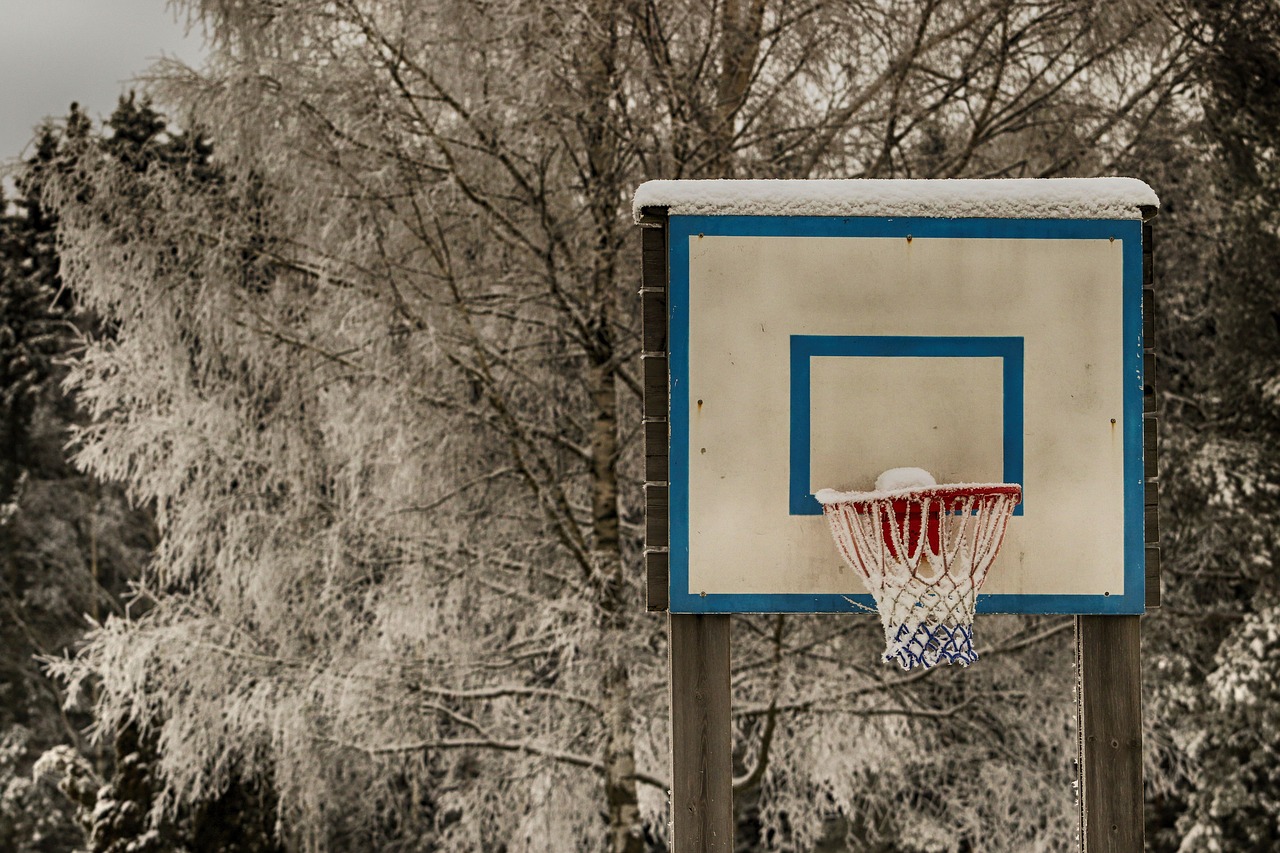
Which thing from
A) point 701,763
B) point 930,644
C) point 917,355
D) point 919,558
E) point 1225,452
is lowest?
point 701,763

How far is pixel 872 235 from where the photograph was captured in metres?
3.08

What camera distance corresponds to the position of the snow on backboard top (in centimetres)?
304

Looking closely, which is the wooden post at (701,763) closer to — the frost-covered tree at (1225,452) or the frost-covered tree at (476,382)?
the frost-covered tree at (476,382)

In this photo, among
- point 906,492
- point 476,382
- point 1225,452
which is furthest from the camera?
point 1225,452

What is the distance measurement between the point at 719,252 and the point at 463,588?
4.09 m

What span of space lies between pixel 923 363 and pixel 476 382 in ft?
13.6

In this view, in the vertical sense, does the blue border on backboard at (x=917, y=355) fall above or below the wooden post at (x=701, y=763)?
above

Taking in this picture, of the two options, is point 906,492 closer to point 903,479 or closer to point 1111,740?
point 903,479

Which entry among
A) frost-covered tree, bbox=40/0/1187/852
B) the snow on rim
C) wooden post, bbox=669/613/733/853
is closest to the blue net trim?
the snow on rim

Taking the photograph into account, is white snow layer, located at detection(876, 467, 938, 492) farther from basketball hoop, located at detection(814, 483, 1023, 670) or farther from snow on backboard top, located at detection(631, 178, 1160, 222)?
snow on backboard top, located at detection(631, 178, 1160, 222)

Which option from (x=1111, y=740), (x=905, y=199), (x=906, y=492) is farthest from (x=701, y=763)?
(x=905, y=199)

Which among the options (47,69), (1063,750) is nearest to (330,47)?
(1063,750)

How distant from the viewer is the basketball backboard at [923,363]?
303 cm

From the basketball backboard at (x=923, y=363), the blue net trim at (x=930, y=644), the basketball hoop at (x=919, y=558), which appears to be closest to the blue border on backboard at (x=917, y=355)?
the basketball backboard at (x=923, y=363)
